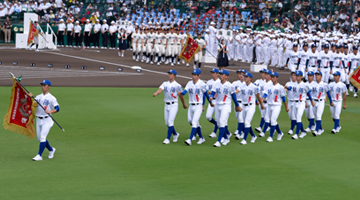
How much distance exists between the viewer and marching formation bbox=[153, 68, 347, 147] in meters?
12.9

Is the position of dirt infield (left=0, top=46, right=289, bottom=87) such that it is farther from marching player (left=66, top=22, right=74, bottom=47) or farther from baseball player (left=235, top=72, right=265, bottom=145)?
baseball player (left=235, top=72, right=265, bottom=145)

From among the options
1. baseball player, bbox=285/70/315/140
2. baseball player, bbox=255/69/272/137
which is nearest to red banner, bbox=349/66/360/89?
baseball player, bbox=285/70/315/140

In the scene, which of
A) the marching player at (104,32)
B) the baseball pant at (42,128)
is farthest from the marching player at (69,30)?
the baseball pant at (42,128)

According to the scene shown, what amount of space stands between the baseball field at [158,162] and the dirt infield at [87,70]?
579 centimetres

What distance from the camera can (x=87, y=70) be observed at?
96.2 ft

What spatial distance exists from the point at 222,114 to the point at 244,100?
35.7 inches

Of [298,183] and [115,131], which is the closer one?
[298,183]

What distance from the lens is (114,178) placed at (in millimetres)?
9828

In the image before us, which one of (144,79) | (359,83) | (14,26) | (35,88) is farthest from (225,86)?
(14,26)

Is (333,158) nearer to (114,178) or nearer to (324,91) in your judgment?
(324,91)

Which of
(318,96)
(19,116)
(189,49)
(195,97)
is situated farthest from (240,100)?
(189,49)

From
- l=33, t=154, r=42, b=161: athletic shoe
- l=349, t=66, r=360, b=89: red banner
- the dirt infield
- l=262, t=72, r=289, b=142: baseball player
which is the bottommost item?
l=33, t=154, r=42, b=161: athletic shoe

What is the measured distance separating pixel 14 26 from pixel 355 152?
38674 millimetres

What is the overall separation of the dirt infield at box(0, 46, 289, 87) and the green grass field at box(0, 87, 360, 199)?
902cm
